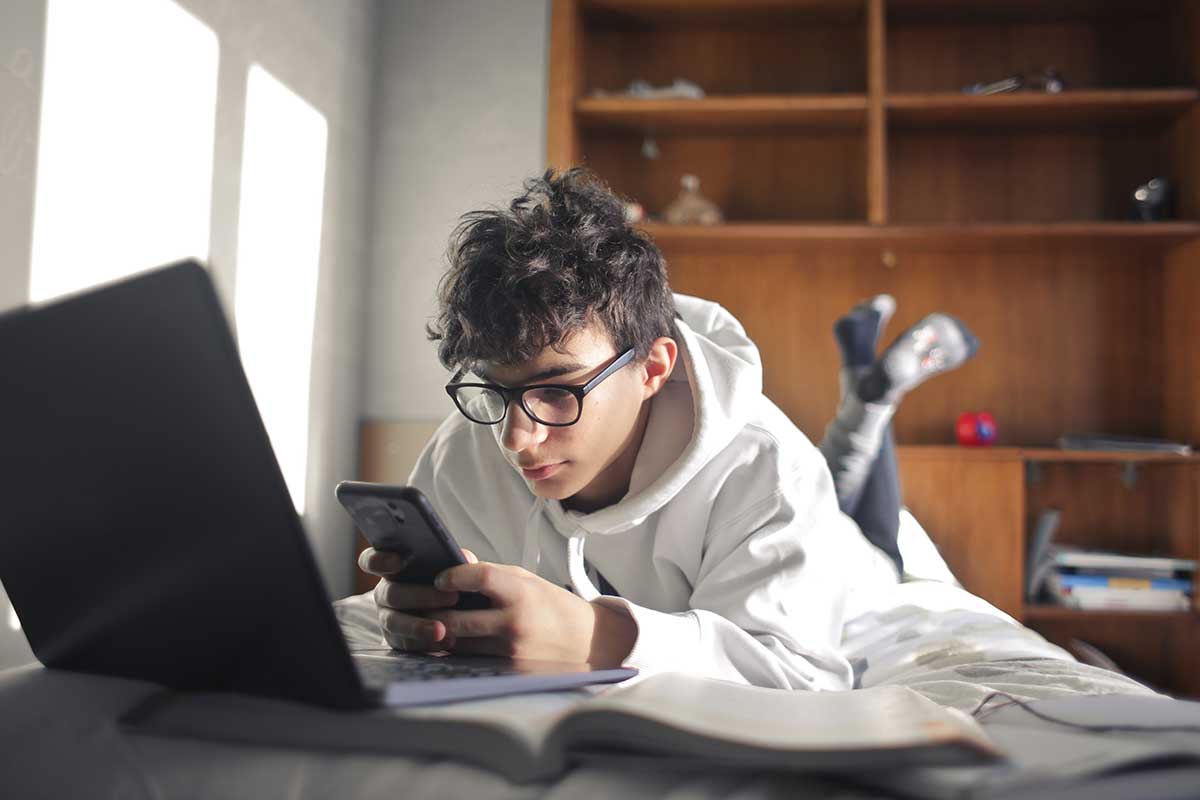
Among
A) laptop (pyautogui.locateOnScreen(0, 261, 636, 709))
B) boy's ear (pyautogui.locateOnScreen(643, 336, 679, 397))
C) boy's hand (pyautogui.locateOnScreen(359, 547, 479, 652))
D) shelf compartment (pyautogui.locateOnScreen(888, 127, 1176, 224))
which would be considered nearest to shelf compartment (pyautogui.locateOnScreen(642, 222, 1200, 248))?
shelf compartment (pyautogui.locateOnScreen(888, 127, 1176, 224))

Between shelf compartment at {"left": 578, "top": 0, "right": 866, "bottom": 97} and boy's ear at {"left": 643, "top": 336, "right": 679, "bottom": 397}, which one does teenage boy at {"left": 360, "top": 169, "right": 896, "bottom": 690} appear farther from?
shelf compartment at {"left": 578, "top": 0, "right": 866, "bottom": 97}

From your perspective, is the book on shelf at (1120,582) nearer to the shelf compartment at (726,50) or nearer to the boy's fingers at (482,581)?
the shelf compartment at (726,50)

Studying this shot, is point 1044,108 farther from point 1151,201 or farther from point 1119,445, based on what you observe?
point 1119,445

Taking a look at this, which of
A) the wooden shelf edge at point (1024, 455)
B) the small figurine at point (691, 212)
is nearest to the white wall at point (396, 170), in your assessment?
the small figurine at point (691, 212)

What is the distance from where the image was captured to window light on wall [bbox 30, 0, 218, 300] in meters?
1.73

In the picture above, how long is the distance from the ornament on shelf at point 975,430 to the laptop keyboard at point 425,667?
2.37 m

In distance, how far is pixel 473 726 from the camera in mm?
495

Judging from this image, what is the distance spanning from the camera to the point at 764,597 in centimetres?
101

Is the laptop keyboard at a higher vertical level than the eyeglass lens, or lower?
lower

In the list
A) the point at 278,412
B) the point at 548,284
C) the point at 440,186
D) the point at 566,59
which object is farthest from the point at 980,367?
the point at 548,284

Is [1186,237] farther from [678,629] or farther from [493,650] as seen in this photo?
[493,650]

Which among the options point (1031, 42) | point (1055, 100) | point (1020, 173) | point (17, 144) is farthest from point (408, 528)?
point (1031, 42)

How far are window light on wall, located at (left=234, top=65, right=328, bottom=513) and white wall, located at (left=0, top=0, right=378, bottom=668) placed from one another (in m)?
0.05

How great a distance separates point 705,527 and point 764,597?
0.18 metres
